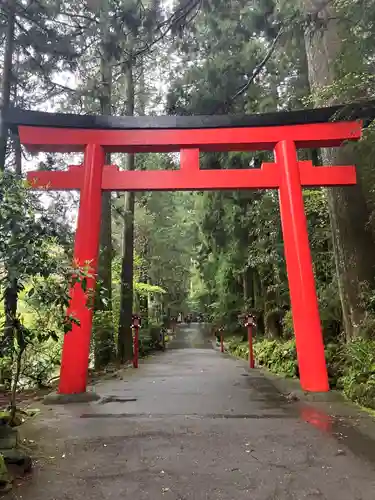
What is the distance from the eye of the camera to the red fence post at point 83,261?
617cm

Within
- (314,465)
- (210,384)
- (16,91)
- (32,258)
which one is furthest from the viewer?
(16,91)

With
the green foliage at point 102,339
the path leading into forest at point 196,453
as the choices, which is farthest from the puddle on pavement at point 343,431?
the green foliage at point 102,339

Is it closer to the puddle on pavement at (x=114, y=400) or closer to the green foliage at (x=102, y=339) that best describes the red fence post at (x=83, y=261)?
the puddle on pavement at (x=114, y=400)

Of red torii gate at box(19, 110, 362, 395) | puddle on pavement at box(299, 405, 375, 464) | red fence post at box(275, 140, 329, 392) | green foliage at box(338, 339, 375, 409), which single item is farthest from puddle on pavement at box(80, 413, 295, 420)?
red torii gate at box(19, 110, 362, 395)

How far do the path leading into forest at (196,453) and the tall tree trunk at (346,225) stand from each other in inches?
81.7

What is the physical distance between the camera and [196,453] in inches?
137

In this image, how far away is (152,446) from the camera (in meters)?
3.70

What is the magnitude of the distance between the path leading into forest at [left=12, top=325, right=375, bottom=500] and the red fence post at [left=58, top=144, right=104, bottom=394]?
2.10 ft

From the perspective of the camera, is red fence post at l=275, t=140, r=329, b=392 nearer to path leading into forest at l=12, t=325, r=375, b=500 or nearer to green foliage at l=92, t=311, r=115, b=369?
path leading into forest at l=12, t=325, r=375, b=500

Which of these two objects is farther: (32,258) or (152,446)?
(152,446)

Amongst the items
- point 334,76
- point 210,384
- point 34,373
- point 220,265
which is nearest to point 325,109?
point 334,76

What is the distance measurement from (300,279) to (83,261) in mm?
3398

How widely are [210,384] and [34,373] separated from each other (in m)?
3.21

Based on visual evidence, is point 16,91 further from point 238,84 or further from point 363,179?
point 363,179
